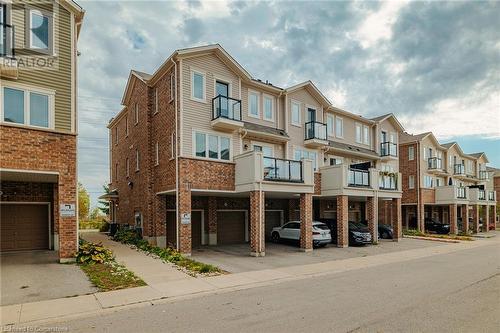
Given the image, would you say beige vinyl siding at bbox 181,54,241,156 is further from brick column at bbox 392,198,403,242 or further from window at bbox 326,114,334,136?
brick column at bbox 392,198,403,242

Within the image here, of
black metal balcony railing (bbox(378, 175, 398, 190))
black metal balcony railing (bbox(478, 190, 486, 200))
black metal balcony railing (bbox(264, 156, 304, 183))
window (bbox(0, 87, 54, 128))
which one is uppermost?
window (bbox(0, 87, 54, 128))

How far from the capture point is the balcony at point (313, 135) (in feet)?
73.5

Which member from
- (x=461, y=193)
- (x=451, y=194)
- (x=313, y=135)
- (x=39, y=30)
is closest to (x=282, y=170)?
(x=313, y=135)

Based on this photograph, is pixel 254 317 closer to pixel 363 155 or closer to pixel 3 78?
pixel 3 78

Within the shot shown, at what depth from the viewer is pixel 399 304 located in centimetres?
812

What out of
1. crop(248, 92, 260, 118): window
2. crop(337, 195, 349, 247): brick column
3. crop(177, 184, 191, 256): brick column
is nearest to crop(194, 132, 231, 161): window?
crop(177, 184, 191, 256): brick column

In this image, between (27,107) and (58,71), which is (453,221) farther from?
(27,107)

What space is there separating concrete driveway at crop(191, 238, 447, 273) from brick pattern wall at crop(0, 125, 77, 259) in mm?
5271

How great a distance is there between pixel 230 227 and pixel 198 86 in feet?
29.0

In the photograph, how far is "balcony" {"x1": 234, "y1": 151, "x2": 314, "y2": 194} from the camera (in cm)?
1631

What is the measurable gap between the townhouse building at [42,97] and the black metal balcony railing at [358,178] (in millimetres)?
15324

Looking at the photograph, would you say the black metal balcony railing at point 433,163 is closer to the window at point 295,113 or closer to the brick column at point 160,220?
the window at point 295,113

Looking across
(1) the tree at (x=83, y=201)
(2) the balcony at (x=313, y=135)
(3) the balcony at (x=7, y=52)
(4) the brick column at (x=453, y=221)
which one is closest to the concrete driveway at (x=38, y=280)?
(3) the balcony at (x=7, y=52)

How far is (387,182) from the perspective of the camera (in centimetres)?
2403
